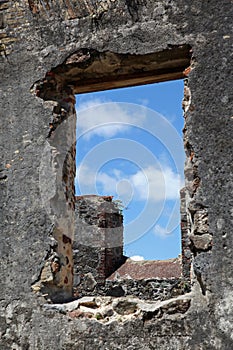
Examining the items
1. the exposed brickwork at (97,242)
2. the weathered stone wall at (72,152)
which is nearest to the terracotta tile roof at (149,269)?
the exposed brickwork at (97,242)

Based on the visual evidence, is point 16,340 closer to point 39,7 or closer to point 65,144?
Result: point 65,144

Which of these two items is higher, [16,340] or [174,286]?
[174,286]

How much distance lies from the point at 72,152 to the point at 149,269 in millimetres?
8547

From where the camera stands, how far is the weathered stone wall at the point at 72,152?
3.44 metres

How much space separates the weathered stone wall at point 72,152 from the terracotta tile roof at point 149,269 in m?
8.02

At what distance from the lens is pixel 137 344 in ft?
11.4

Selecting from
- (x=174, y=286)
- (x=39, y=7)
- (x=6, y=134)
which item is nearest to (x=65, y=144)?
(x=6, y=134)

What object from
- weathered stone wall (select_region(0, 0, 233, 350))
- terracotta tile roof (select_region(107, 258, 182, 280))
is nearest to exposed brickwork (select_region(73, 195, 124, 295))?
terracotta tile roof (select_region(107, 258, 182, 280))

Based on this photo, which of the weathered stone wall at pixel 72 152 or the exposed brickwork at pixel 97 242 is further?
the exposed brickwork at pixel 97 242

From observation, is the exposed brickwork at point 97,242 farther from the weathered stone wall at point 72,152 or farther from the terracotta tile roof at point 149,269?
the weathered stone wall at point 72,152

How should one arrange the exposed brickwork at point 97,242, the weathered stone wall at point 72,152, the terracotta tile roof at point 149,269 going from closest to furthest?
the weathered stone wall at point 72,152 < the terracotta tile roof at point 149,269 < the exposed brickwork at point 97,242

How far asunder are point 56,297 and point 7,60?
212 centimetres

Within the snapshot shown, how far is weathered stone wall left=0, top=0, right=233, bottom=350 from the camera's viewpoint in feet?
11.3

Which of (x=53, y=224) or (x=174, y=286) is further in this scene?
(x=174, y=286)
